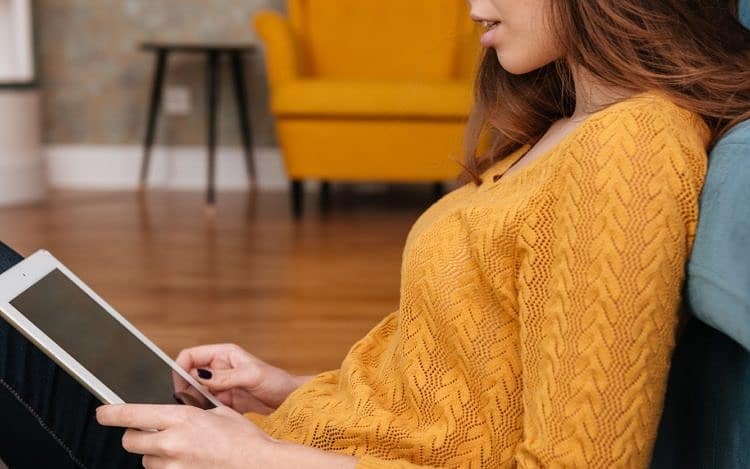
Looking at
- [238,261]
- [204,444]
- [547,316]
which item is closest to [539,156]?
[547,316]

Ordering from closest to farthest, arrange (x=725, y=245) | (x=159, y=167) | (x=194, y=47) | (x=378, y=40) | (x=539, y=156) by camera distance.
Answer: (x=725, y=245) < (x=539, y=156) < (x=194, y=47) < (x=378, y=40) < (x=159, y=167)

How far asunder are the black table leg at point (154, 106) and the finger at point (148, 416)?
4.40 meters

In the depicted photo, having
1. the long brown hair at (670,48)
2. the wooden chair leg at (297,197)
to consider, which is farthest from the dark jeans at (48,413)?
the wooden chair leg at (297,197)

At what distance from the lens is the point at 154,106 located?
5270 mm

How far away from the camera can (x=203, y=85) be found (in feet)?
18.2

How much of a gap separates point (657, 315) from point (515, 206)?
143mm

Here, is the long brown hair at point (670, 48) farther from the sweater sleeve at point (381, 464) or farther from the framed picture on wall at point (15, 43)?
the framed picture on wall at point (15, 43)

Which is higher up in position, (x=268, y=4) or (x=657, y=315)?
(x=657, y=315)

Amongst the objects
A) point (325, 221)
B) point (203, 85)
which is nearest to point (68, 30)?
point (203, 85)

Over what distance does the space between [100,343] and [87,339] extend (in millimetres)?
20

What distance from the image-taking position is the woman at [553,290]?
29.9 inches

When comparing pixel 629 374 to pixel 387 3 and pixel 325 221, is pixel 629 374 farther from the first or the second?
pixel 387 3

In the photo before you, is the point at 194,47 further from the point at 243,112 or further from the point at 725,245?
the point at 725,245

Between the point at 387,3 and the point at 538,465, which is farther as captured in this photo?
the point at 387,3
